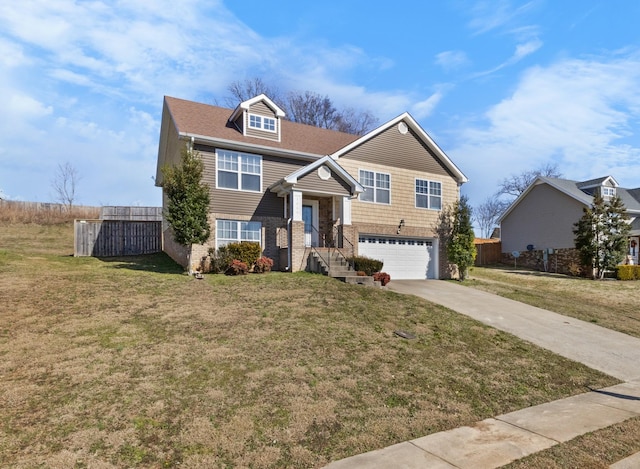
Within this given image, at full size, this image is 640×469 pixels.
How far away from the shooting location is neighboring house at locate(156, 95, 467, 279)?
55.5ft

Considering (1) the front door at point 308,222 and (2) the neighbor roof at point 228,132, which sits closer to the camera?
(2) the neighbor roof at point 228,132

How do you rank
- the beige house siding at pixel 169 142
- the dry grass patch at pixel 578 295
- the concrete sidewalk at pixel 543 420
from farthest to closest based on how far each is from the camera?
1. the beige house siding at pixel 169 142
2. the dry grass patch at pixel 578 295
3. the concrete sidewalk at pixel 543 420

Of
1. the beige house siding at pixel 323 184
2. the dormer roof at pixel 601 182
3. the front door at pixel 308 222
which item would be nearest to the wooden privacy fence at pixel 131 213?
the front door at pixel 308 222

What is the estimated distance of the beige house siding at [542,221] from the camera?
28219 millimetres

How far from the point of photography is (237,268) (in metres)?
15.2

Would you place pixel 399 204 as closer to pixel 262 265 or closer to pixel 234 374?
pixel 262 265

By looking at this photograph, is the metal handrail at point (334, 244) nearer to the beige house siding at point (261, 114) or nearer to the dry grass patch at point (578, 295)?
the beige house siding at point (261, 114)

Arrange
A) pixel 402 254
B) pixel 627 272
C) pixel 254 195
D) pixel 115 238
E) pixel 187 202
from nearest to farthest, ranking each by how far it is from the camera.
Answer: pixel 187 202
pixel 254 195
pixel 402 254
pixel 115 238
pixel 627 272

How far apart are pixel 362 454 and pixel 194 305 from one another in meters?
6.75

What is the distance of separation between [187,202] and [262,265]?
11.8 feet

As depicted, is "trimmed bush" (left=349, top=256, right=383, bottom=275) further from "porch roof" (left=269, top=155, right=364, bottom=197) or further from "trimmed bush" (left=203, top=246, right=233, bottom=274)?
"trimmed bush" (left=203, top=246, right=233, bottom=274)

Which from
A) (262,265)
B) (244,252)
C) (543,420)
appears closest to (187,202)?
(244,252)

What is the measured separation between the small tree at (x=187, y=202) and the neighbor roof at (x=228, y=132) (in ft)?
6.11

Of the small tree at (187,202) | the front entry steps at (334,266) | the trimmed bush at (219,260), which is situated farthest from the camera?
the trimmed bush at (219,260)
